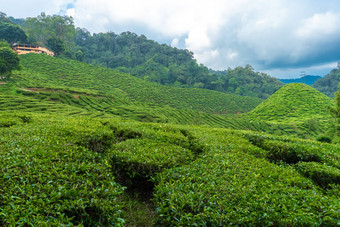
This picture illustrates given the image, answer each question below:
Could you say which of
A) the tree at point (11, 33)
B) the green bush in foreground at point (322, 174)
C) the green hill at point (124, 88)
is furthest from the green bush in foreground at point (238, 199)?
the tree at point (11, 33)

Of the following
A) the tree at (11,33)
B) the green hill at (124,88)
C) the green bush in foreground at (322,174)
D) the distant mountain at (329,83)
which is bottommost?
the green hill at (124,88)

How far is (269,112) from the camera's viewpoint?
101 feet

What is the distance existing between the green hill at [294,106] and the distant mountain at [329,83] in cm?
4602

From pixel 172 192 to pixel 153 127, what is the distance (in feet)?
11.9

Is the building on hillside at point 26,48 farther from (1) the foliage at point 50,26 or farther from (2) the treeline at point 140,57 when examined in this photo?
(1) the foliage at point 50,26

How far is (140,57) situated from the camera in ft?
230

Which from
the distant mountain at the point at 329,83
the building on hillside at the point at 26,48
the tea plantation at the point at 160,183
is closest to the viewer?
the tea plantation at the point at 160,183

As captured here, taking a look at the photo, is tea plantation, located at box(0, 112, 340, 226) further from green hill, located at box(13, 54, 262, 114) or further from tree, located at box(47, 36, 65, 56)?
tree, located at box(47, 36, 65, 56)

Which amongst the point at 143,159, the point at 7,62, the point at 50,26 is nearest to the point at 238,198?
the point at 143,159

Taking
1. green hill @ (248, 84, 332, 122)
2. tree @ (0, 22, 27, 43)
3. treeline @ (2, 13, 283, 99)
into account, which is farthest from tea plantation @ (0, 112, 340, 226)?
tree @ (0, 22, 27, 43)

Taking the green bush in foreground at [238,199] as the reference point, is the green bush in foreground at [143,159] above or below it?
below

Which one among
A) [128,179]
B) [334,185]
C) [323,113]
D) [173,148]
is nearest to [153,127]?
[173,148]

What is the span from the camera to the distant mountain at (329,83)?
6956 centimetres

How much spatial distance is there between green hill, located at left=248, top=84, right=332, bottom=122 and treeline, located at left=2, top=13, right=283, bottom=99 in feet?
76.0
